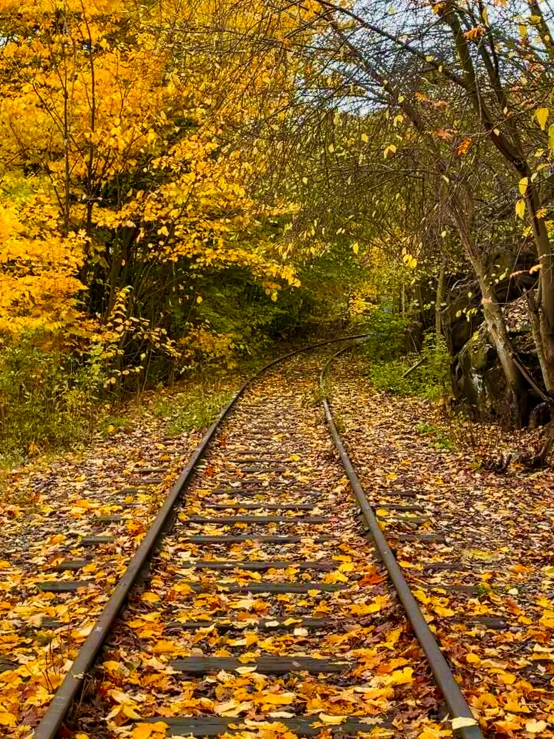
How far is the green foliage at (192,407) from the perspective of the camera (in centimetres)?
1159

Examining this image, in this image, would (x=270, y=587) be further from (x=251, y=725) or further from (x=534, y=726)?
(x=534, y=726)

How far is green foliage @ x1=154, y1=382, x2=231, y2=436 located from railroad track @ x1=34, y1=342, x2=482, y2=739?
12.8ft

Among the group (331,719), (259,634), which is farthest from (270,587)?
(331,719)

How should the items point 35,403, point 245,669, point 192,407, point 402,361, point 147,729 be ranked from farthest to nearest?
point 402,361, point 192,407, point 35,403, point 245,669, point 147,729

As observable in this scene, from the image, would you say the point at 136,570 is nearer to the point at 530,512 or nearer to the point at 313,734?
the point at 313,734

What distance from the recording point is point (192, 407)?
44.3 ft

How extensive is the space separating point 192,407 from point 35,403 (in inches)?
133

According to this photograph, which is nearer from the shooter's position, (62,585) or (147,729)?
(147,729)

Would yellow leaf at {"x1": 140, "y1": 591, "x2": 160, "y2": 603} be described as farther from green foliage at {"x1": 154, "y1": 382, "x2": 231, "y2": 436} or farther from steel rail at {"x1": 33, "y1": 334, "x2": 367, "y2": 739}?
green foliage at {"x1": 154, "y1": 382, "x2": 231, "y2": 436}

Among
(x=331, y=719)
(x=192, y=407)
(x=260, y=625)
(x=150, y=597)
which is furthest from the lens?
(x=192, y=407)

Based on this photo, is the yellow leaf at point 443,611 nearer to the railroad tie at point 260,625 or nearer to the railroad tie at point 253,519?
the railroad tie at point 260,625

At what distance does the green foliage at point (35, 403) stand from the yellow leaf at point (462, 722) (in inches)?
320

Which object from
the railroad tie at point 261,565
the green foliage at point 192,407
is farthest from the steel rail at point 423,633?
the green foliage at point 192,407

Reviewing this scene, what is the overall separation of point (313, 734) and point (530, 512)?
457 cm
